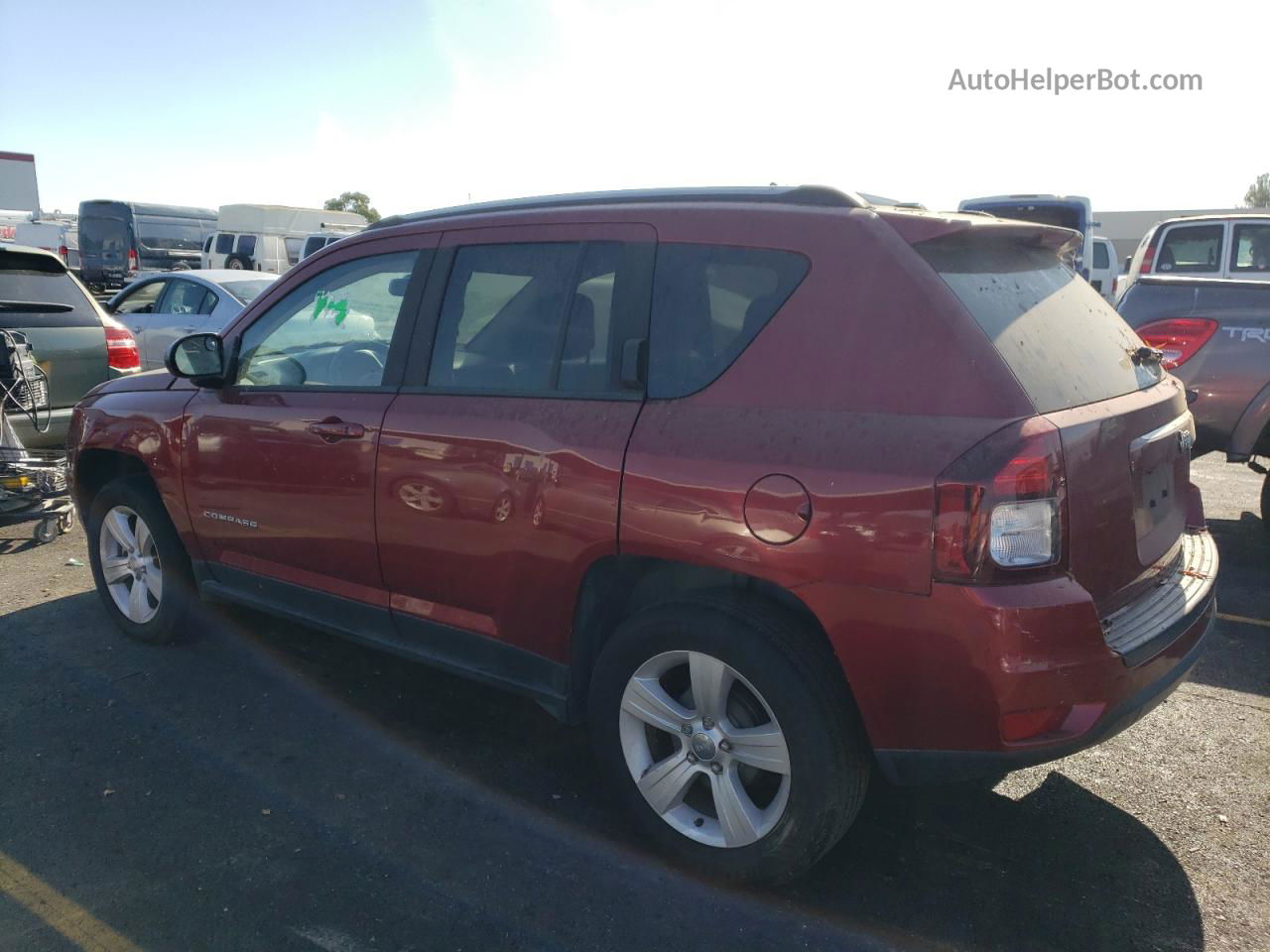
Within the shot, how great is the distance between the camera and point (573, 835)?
10.6 ft

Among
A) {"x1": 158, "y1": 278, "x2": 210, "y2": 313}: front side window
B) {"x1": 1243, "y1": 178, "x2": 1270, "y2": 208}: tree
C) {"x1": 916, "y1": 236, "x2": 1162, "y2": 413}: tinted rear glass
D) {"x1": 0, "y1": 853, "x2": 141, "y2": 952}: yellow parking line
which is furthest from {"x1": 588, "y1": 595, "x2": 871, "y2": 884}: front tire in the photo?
{"x1": 1243, "y1": 178, "x2": 1270, "y2": 208}: tree

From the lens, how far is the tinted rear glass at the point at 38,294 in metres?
7.02

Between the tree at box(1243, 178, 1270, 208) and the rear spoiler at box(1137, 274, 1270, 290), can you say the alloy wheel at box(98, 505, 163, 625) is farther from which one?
the tree at box(1243, 178, 1270, 208)

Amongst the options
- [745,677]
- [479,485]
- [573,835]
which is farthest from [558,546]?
[573,835]

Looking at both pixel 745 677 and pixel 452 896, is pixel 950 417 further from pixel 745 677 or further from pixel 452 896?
pixel 452 896

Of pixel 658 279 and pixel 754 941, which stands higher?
pixel 658 279

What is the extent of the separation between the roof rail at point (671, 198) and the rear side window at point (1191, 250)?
1190cm

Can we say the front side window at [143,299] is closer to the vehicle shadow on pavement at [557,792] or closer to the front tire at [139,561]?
the vehicle shadow on pavement at [557,792]

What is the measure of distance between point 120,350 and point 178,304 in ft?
12.1

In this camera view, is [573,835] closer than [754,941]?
No

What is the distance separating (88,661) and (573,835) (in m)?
2.62

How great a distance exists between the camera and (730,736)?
2.87m

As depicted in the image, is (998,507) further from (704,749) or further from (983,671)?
(704,749)

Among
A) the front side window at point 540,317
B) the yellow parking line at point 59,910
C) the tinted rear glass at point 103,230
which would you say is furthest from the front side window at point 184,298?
the tinted rear glass at point 103,230
